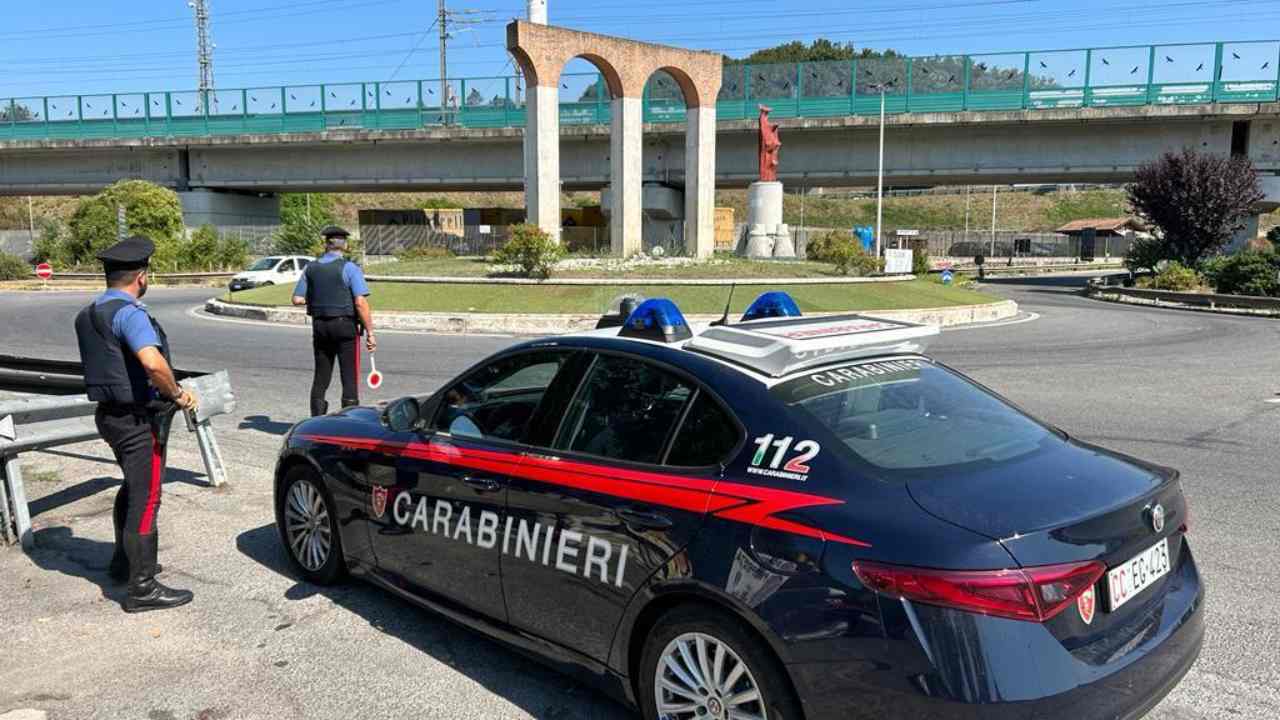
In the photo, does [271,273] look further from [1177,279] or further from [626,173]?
[1177,279]

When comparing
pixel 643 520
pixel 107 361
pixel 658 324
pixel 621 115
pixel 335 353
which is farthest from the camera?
pixel 621 115

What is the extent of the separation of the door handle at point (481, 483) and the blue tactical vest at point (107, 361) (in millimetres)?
1813

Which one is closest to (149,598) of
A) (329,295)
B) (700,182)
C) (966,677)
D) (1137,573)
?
(329,295)

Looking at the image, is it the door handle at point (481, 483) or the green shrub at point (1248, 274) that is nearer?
the door handle at point (481, 483)

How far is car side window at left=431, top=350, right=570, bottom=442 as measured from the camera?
3688 mm

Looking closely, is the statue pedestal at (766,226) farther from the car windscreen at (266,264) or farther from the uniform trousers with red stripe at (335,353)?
the uniform trousers with red stripe at (335,353)

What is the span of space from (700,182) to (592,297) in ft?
33.8

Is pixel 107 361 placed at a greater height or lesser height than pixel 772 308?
lesser

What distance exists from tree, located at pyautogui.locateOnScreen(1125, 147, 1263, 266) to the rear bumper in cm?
3542

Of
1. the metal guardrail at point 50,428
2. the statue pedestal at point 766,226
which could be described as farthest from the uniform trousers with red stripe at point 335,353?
the statue pedestal at point 766,226

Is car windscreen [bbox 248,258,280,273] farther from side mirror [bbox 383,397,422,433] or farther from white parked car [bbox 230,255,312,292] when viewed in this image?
side mirror [bbox 383,397,422,433]

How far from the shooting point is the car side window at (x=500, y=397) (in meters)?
3.69

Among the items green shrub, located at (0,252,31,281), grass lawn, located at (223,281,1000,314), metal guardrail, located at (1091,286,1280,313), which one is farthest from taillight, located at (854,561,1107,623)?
green shrub, located at (0,252,31,281)

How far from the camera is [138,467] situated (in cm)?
433
